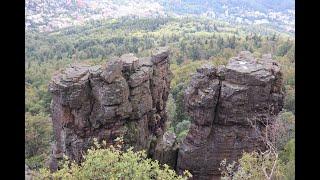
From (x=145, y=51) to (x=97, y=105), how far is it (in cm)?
4648

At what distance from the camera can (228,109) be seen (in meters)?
17.8

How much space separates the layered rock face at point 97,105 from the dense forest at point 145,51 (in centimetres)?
400

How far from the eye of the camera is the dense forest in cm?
2833

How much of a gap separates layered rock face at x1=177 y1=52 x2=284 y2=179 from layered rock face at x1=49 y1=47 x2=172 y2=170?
2.08 m

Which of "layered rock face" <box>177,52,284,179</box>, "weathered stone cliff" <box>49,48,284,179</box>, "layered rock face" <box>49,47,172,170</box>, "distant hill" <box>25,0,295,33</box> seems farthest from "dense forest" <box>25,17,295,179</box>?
"layered rock face" <box>49,47,172,170</box>

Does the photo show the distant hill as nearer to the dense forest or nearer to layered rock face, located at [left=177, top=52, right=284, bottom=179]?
the dense forest

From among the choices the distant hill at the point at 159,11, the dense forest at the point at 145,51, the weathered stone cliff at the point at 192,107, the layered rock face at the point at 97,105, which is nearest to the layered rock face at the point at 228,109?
the weathered stone cliff at the point at 192,107

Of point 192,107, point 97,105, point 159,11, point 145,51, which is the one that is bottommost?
point 145,51

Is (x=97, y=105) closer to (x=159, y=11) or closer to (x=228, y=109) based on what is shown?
(x=228, y=109)

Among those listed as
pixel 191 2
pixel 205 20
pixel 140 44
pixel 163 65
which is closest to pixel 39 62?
pixel 140 44

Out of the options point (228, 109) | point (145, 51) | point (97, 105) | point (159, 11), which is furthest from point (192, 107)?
point (159, 11)

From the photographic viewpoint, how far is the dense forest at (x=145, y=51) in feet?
92.9

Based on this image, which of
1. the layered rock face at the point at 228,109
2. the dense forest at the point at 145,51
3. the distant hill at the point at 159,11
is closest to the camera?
the layered rock face at the point at 228,109

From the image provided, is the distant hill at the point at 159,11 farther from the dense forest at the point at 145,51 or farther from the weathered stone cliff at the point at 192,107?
the weathered stone cliff at the point at 192,107
